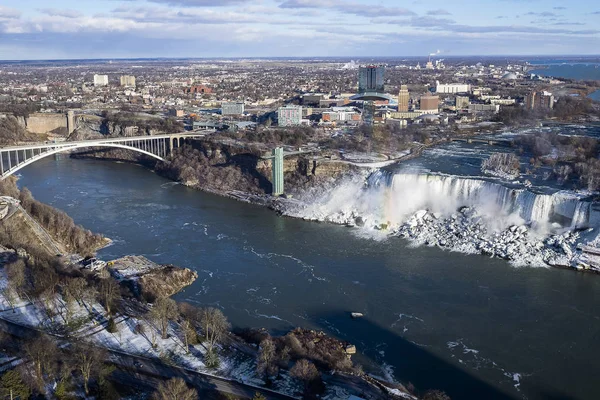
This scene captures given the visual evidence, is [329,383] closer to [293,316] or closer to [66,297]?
[293,316]

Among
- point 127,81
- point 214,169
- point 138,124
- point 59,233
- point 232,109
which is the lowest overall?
point 59,233

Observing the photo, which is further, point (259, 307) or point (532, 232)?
point (532, 232)

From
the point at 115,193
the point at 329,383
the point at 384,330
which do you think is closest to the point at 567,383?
the point at 384,330

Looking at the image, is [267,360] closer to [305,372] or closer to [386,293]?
[305,372]

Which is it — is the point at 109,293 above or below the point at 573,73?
below

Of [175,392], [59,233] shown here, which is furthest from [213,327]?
[59,233]
